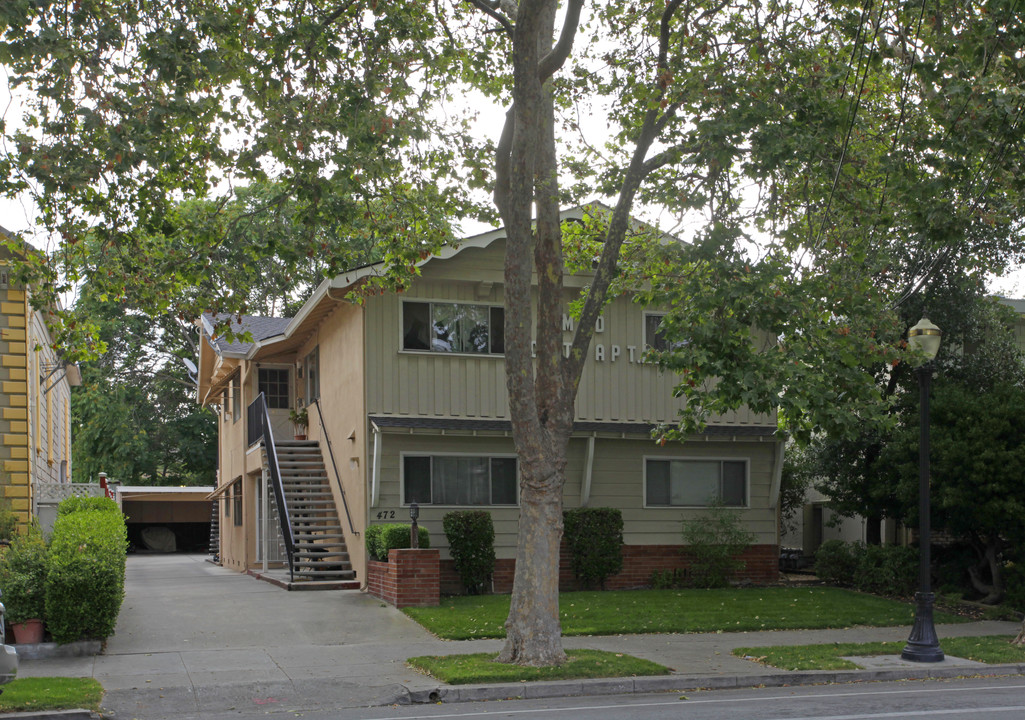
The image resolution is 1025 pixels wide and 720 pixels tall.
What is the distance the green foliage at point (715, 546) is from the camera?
69.3 feet

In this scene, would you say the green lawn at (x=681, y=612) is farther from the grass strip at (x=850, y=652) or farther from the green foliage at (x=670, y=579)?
the grass strip at (x=850, y=652)

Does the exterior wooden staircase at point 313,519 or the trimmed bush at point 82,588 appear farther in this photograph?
the exterior wooden staircase at point 313,519

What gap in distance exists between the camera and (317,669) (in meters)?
12.6

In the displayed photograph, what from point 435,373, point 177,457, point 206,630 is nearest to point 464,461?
point 435,373

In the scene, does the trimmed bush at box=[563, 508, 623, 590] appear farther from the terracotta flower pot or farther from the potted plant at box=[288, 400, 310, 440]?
the terracotta flower pot

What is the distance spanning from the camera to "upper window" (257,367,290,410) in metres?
28.3

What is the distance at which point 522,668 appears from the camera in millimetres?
12062

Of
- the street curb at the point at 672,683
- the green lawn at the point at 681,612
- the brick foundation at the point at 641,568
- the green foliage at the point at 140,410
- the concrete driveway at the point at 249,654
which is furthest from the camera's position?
the green foliage at the point at 140,410

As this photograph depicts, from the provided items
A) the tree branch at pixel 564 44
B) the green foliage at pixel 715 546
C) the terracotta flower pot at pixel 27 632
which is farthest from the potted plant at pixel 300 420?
the tree branch at pixel 564 44

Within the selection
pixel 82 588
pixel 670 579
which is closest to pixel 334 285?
pixel 82 588

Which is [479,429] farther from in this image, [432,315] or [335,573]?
[335,573]

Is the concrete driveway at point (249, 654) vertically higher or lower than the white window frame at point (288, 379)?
lower

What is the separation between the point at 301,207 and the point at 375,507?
694 cm

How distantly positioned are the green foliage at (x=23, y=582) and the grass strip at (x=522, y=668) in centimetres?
462
